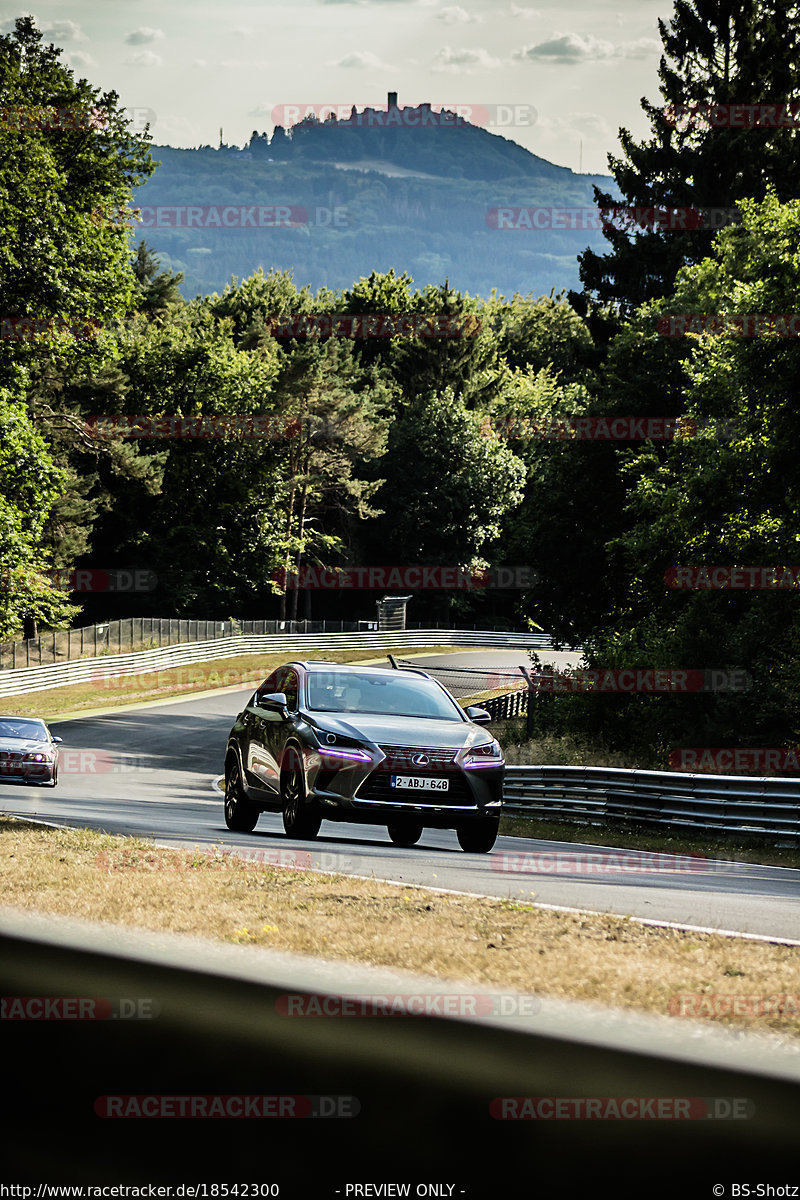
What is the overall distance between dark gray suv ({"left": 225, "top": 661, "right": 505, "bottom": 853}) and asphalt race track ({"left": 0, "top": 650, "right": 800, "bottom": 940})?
41 centimetres

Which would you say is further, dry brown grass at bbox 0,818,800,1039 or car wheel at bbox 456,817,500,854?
car wheel at bbox 456,817,500,854

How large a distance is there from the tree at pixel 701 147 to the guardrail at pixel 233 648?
23416mm

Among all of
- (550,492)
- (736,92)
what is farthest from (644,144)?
(550,492)

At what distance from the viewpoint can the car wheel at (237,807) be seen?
1469 centimetres

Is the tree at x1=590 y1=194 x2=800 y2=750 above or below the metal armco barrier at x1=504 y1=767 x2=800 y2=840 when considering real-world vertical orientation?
above

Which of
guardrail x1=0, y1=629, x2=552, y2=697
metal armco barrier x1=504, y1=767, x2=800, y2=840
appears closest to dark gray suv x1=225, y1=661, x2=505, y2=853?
metal armco barrier x1=504, y1=767, x2=800, y2=840

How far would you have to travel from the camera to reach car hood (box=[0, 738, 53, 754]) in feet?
80.5

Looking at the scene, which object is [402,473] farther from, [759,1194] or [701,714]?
[759,1194]

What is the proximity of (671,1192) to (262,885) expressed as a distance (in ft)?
21.9

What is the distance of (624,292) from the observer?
49906mm
